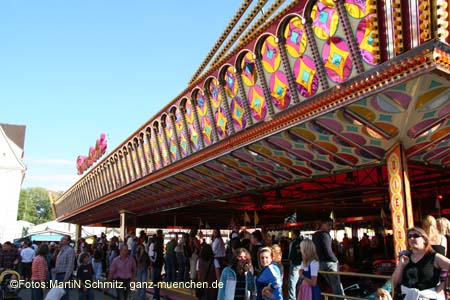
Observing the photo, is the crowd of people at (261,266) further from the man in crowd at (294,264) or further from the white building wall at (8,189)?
the white building wall at (8,189)

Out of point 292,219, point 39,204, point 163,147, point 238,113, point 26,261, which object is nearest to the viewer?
point 238,113

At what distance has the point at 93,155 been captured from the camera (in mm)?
28094

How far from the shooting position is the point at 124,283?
25.2 feet

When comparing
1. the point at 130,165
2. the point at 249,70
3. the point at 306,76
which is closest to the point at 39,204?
the point at 130,165

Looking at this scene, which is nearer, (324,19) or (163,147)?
(324,19)

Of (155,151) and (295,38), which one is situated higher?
(295,38)

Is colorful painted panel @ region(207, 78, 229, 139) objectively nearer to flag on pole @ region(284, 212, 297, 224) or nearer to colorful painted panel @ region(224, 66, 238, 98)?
colorful painted panel @ region(224, 66, 238, 98)

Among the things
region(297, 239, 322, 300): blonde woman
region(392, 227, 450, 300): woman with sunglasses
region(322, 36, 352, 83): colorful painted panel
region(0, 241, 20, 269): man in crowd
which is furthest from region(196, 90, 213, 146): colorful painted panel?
region(0, 241, 20, 269): man in crowd

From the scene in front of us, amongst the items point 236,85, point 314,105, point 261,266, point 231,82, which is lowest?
point 261,266

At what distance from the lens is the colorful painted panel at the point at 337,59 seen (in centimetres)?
493

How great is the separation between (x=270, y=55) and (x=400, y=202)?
2.79 metres

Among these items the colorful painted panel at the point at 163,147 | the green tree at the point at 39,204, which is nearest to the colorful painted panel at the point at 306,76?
the colorful painted panel at the point at 163,147

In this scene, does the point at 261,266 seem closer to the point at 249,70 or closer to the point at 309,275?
the point at 309,275

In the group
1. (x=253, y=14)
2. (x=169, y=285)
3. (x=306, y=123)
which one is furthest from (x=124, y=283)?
(x=253, y=14)
